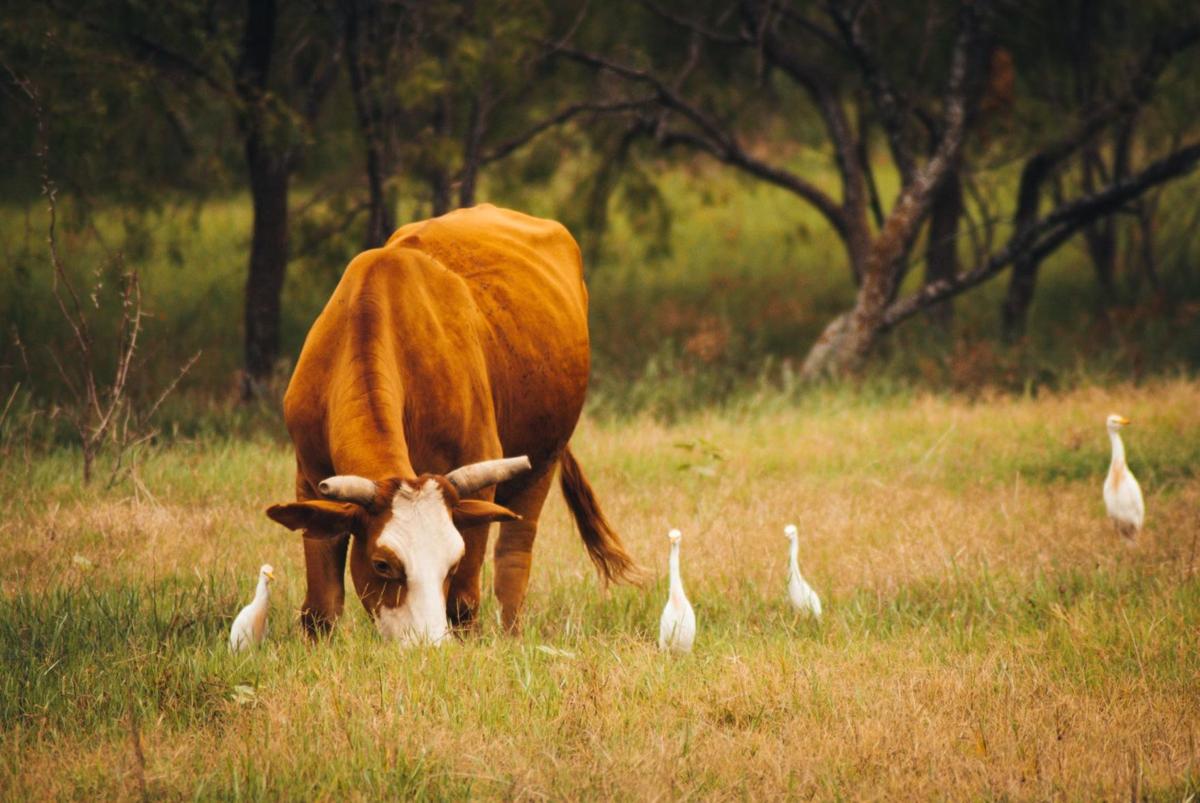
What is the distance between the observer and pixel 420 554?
16.9ft

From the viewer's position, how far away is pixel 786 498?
9039 mm

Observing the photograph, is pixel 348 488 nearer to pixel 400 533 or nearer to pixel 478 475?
pixel 400 533

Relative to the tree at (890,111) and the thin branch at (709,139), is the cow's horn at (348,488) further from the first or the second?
the thin branch at (709,139)

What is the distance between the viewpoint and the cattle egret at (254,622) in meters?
5.71

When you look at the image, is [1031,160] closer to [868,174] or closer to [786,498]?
[868,174]

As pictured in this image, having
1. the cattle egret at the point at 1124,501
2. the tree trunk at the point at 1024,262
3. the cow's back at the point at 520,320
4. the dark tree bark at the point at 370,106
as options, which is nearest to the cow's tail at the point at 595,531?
the cow's back at the point at 520,320

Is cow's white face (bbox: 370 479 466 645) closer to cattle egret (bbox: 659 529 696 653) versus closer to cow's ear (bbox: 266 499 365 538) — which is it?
cow's ear (bbox: 266 499 365 538)

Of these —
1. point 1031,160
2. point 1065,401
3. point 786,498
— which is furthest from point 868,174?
point 786,498

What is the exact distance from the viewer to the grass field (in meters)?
4.58

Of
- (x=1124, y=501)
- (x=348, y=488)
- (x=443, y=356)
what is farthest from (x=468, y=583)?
(x=1124, y=501)

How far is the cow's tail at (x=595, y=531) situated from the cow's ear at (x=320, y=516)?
2.22m

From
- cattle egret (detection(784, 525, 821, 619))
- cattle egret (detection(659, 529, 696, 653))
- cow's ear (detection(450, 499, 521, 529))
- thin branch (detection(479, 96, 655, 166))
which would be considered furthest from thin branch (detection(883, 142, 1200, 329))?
cow's ear (detection(450, 499, 521, 529))

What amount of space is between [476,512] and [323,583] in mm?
893

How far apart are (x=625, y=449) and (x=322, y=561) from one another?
4.79m
